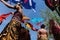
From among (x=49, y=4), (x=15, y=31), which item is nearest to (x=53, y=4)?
(x=49, y=4)

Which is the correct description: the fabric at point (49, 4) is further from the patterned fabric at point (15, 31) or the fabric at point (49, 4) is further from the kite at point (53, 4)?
the patterned fabric at point (15, 31)

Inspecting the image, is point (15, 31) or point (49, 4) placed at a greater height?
point (49, 4)

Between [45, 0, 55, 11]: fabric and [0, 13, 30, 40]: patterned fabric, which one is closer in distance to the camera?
[0, 13, 30, 40]: patterned fabric

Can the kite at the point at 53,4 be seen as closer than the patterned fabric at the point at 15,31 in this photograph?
No

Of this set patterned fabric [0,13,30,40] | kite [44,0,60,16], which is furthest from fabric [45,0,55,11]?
patterned fabric [0,13,30,40]

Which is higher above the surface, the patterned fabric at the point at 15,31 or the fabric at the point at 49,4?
the fabric at the point at 49,4

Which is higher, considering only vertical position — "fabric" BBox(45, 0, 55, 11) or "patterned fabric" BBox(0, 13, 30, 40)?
"fabric" BBox(45, 0, 55, 11)

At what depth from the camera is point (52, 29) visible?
2475 mm

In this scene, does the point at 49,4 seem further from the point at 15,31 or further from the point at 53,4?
the point at 15,31

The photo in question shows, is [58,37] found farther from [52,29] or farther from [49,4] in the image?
[49,4]

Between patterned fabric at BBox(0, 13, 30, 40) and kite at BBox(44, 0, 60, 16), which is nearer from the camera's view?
patterned fabric at BBox(0, 13, 30, 40)

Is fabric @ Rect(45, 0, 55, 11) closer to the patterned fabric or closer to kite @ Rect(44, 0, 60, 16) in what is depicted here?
kite @ Rect(44, 0, 60, 16)

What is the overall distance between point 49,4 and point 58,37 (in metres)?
1.98

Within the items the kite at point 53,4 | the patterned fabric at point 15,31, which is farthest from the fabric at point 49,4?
the patterned fabric at point 15,31
